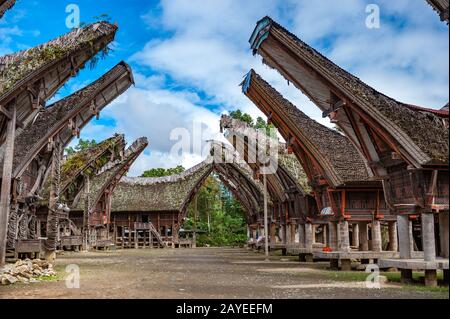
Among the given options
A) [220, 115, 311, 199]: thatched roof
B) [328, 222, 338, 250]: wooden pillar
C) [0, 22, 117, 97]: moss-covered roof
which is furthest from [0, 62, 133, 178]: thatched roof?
[328, 222, 338, 250]: wooden pillar

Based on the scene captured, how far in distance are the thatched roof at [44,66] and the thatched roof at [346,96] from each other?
528cm

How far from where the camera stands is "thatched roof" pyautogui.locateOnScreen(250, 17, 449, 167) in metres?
11.1

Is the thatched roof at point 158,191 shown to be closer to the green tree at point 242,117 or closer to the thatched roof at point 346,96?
the green tree at point 242,117

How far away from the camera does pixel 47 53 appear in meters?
14.7

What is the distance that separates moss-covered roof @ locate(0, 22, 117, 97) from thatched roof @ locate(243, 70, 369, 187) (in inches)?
239

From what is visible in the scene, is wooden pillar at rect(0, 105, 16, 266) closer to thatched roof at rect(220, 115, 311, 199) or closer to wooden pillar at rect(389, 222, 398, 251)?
thatched roof at rect(220, 115, 311, 199)

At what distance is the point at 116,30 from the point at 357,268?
11.6 meters

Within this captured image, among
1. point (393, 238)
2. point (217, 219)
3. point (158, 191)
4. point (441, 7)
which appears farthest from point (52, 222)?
point (217, 219)

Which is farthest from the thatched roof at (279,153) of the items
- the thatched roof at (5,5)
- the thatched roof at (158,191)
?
the thatched roof at (158,191)

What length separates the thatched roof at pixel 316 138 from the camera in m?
16.8

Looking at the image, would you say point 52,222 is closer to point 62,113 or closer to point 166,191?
point 62,113

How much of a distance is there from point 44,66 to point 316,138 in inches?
399

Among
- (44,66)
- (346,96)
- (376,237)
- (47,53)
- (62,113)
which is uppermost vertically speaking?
(47,53)
